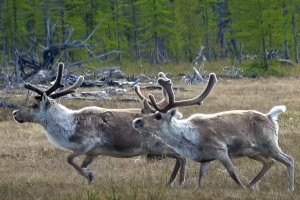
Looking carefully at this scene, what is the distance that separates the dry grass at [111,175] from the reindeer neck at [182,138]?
1.59 feet

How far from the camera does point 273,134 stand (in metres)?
9.31

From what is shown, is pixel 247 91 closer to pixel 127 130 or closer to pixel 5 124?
pixel 5 124

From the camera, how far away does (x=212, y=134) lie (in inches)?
360

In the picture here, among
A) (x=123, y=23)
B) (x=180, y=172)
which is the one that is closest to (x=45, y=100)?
(x=180, y=172)

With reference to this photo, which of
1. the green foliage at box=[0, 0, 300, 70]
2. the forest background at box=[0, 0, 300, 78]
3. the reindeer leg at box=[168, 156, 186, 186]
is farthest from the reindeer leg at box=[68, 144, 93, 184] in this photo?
the green foliage at box=[0, 0, 300, 70]

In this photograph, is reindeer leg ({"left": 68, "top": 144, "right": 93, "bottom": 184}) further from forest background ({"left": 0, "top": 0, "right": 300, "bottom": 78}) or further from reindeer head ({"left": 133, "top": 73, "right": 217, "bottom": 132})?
forest background ({"left": 0, "top": 0, "right": 300, "bottom": 78})

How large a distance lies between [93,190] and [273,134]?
2.67m

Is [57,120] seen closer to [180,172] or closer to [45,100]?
[45,100]

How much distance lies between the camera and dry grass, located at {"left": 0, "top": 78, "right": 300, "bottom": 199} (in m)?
8.16

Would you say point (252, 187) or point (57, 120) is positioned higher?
point (57, 120)

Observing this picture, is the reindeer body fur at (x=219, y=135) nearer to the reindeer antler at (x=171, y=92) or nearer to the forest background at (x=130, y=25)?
the reindeer antler at (x=171, y=92)

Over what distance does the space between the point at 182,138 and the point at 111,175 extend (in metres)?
1.74

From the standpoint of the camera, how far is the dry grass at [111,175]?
321 inches

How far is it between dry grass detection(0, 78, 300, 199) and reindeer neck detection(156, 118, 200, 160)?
48cm
